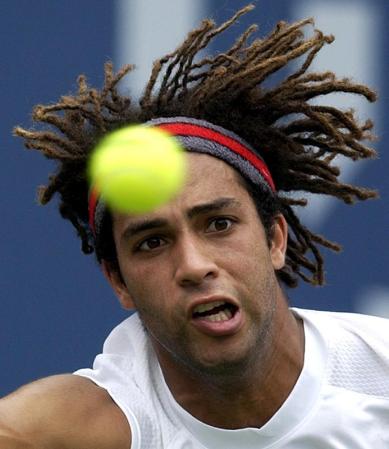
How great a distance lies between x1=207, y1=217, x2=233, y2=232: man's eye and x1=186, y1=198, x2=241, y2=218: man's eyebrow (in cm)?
3

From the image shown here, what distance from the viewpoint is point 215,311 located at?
2846 mm

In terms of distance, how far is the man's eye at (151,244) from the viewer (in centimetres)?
296

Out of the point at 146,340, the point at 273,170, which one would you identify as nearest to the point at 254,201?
the point at 273,170

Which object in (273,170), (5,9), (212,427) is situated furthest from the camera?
(5,9)

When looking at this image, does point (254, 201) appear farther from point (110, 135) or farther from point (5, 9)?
point (5, 9)

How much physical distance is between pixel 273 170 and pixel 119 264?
0.48 m

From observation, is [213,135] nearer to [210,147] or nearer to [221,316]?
[210,147]

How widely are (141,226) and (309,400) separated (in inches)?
22.3

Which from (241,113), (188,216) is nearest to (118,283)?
(188,216)

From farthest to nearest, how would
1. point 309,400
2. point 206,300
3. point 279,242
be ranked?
1. point 279,242
2. point 309,400
3. point 206,300

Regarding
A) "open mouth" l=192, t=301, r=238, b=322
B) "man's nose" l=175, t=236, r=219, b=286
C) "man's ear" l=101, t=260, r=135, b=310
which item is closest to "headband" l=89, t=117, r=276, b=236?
"man's ear" l=101, t=260, r=135, b=310

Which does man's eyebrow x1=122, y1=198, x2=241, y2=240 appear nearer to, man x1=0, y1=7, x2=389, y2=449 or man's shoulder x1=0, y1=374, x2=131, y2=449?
man x1=0, y1=7, x2=389, y2=449

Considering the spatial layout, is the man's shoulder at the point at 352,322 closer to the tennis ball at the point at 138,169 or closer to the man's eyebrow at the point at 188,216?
the man's eyebrow at the point at 188,216

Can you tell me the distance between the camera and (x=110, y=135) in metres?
3.24
